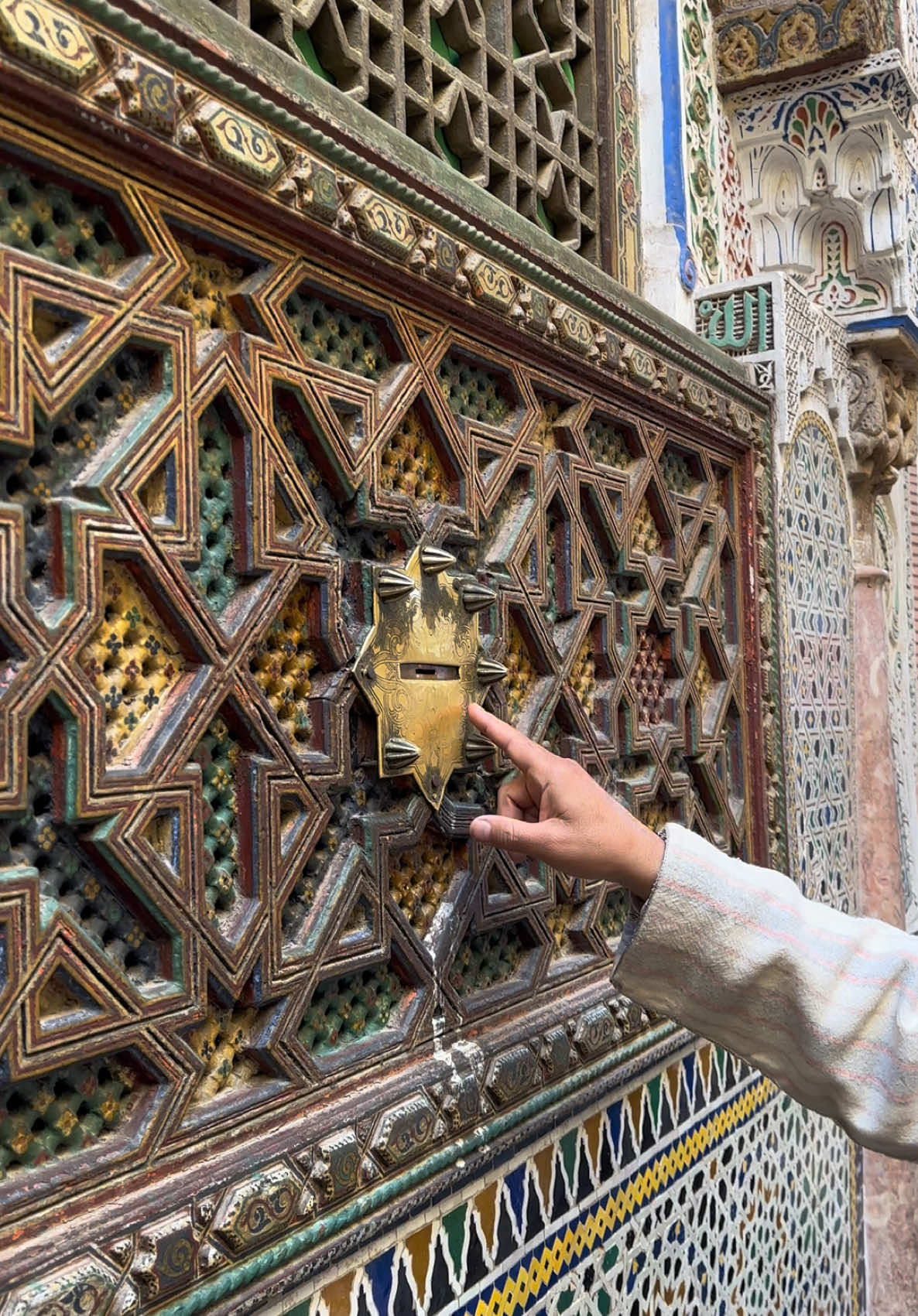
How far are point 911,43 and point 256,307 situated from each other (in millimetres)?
1845

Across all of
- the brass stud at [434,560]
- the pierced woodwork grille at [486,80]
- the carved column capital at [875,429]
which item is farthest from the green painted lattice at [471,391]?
the carved column capital at [875,429]

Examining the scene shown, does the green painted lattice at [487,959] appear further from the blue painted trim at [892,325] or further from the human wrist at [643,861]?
the blue painted trim at [892,325]

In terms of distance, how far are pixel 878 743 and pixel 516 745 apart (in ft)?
5.41

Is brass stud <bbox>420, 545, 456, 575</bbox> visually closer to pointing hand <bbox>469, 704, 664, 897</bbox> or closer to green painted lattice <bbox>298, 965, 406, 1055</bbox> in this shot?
pointing hand <bbox>469, 704, 664, 897</bbox>

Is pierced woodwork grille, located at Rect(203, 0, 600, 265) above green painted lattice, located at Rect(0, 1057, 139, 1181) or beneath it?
above

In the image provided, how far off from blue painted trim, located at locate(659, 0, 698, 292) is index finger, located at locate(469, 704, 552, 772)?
1005 millimetres

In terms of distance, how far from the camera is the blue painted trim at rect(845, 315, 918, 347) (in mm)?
2021

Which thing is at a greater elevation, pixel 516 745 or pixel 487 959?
pixel 516 745

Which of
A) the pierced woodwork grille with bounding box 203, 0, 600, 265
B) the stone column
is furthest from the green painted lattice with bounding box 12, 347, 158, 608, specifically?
the stone column

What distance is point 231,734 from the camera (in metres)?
0.74

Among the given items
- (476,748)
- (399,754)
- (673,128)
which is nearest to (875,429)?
(673,128)

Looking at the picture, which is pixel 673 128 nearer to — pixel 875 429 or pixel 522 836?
pixel 875 429

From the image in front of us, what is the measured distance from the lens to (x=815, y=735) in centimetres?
181

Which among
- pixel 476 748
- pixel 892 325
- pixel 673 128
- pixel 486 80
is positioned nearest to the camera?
pixel 476 748
